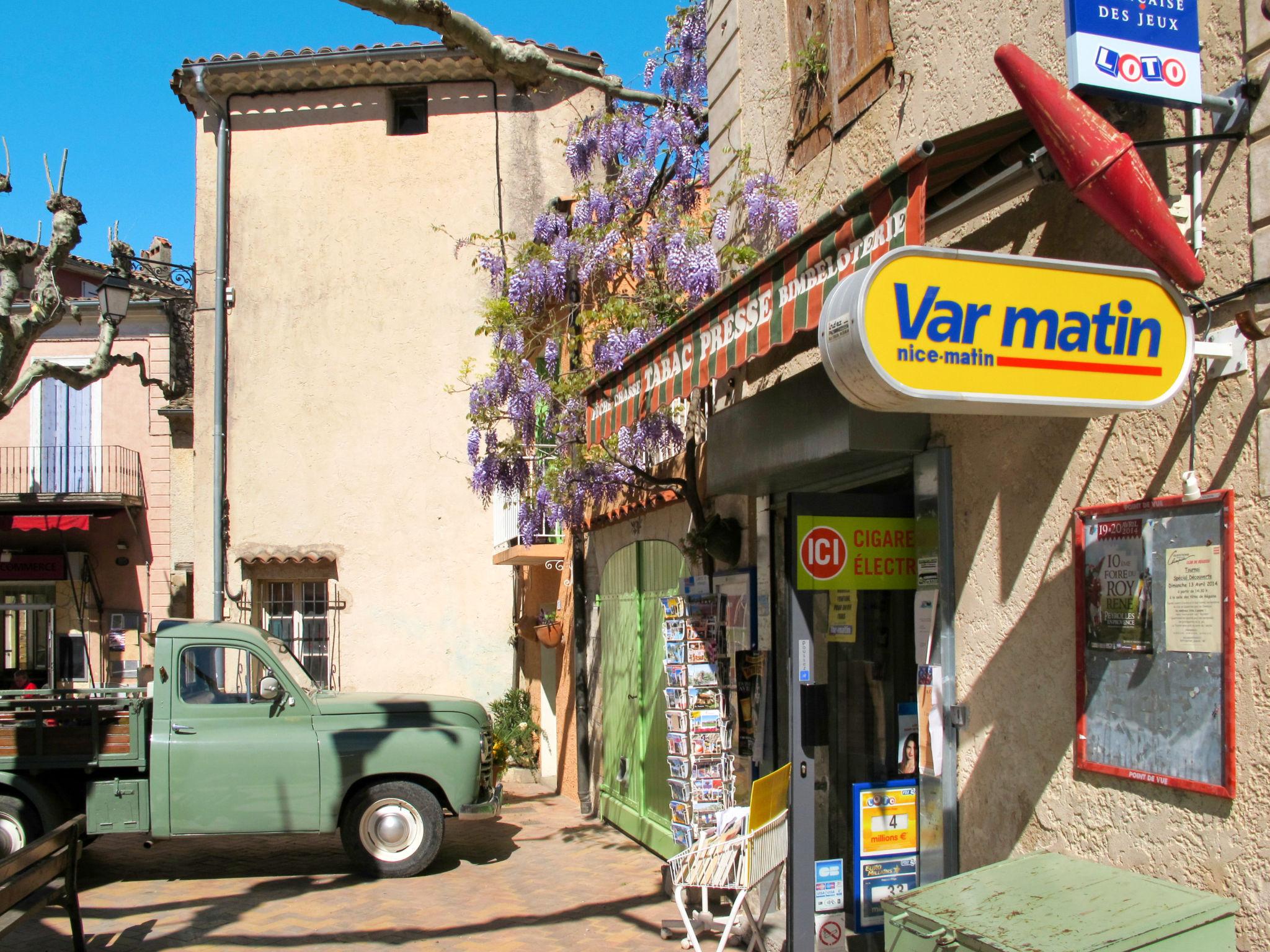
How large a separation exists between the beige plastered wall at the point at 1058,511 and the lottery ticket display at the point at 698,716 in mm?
2756

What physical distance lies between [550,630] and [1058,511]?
897cm

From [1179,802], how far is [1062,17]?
3.01m

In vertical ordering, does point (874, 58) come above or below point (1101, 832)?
above

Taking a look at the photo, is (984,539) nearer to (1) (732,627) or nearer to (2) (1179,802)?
(2) (1179,802)

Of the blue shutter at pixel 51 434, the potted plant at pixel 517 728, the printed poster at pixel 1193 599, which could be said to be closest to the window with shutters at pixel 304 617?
the potted plant at pixel 517 728

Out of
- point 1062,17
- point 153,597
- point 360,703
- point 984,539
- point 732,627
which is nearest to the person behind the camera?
point 1062,17

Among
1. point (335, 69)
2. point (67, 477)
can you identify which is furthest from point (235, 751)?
point (67, 477)

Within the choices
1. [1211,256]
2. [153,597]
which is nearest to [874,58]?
[1211,256]

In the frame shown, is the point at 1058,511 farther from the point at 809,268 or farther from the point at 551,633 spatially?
the point at 551,633

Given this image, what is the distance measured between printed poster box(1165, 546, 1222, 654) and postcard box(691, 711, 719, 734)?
13.6ft

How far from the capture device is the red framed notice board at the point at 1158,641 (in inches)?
149

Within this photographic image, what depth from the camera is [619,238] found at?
9711 mm

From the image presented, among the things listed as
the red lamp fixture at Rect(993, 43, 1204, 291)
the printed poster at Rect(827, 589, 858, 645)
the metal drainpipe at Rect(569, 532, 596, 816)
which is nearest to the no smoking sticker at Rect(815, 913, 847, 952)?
the printed poster at Rect(827, 589, 858, 645)

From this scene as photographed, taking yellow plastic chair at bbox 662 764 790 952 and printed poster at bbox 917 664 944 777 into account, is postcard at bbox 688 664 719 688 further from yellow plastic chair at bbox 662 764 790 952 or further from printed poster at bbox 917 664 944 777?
printed poster at bbox 917 664 944 777
